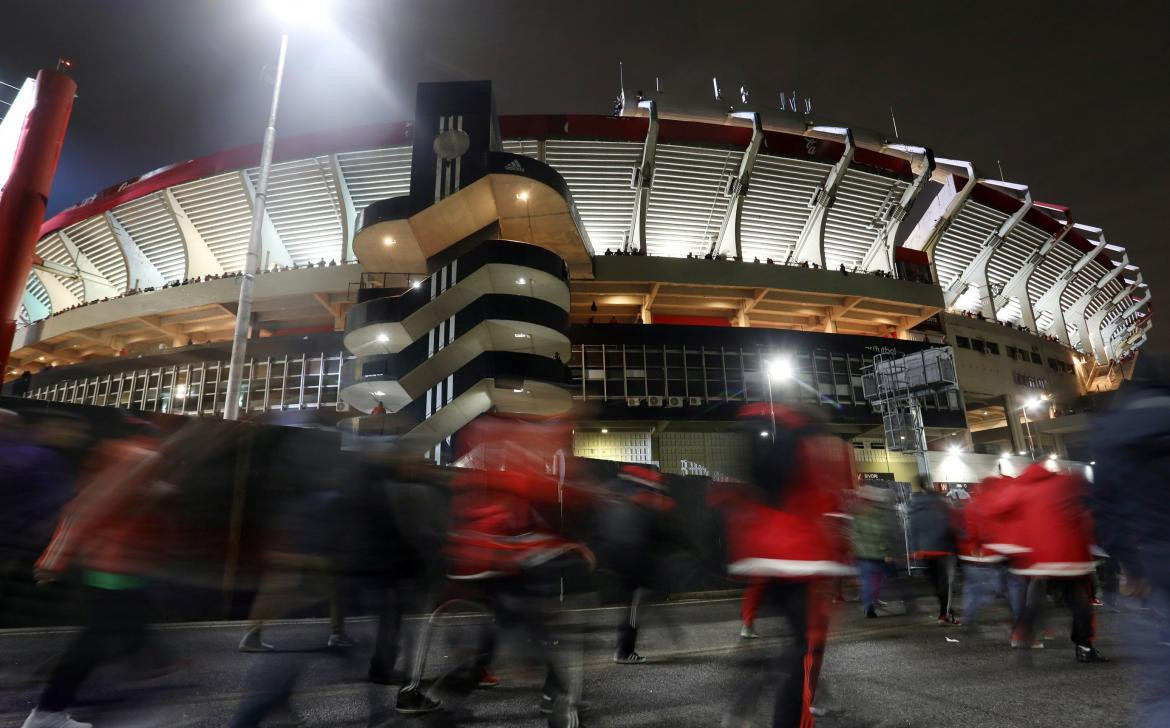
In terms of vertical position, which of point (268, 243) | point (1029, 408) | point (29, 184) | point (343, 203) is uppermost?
point (343, 203)

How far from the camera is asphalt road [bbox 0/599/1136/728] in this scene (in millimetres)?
3631

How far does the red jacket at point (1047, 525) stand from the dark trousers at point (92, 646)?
6908 millimetres

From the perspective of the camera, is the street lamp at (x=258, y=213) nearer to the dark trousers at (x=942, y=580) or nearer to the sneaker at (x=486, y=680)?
the sneaker at (x=486, y=680)

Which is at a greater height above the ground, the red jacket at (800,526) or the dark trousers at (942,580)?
the red jacket at (800,526)

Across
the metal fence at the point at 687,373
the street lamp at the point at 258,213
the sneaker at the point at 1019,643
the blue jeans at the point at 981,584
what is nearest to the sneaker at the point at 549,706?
the sneaker at the point at 1019,643

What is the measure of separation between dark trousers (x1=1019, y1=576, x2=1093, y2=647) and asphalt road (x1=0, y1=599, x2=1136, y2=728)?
0.83 feet

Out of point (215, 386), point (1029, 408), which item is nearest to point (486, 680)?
point (215, 386)

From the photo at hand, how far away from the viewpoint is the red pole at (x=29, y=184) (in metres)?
15.3

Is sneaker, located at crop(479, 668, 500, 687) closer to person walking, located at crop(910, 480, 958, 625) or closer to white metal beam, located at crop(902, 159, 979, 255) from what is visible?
person walking, located at crop(910, 480, 958, 625)

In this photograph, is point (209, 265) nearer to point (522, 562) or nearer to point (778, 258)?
point (778, 258)

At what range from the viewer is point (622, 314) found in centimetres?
3662

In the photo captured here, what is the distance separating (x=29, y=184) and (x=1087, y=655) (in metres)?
23.6

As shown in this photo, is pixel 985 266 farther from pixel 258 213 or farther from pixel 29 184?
pixel 29 184

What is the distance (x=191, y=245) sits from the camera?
1578 inches
